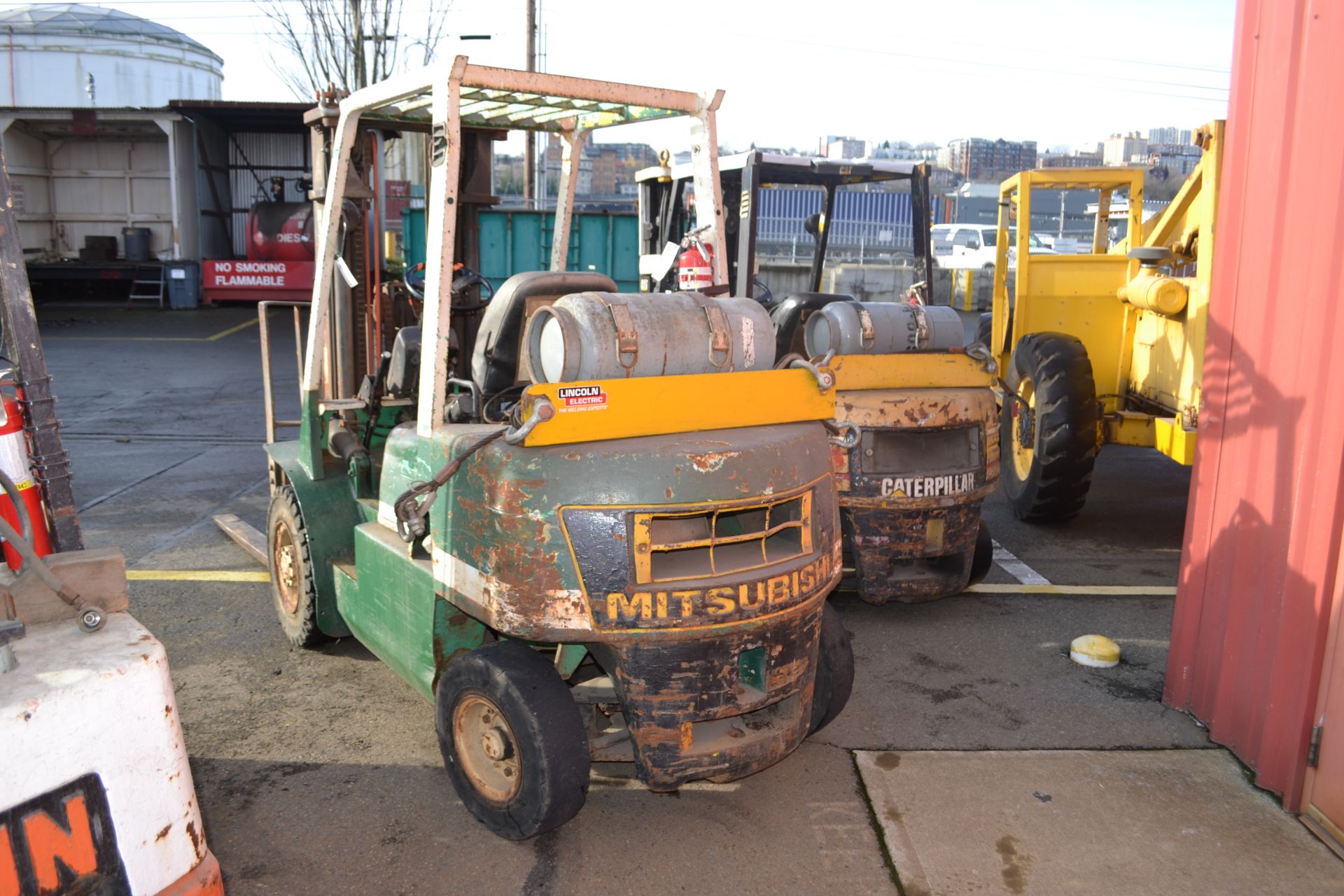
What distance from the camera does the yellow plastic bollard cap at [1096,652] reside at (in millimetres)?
5363

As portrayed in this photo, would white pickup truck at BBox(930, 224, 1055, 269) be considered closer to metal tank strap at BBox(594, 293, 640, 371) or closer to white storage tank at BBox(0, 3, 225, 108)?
white storage tank at BBox(0, 3, 225, 108)

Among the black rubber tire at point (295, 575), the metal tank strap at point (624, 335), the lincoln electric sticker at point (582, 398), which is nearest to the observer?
the lincoln electric sticker at point (582, 398)

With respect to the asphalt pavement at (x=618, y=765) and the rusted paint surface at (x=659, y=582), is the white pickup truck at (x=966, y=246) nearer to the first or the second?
the asphalt pavement at (x=618, y=765)

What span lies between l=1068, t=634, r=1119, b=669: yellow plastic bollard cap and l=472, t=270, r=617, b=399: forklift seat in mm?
3175

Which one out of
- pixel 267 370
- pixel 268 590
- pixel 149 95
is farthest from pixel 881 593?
pixel 149 95

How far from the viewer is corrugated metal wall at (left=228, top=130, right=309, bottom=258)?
25016 mm

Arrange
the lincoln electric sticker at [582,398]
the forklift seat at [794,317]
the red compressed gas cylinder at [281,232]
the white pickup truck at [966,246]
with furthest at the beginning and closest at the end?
the white pickup truck at [966,246], the red compressed gas cylinder at [281,232], the forklift seat at [794,317], the lincoln electric sticker at [582,398]

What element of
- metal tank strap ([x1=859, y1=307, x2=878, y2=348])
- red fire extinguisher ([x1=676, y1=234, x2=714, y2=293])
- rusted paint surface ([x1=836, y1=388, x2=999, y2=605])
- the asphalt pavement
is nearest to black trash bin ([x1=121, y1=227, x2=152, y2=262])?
the asphalt pavement

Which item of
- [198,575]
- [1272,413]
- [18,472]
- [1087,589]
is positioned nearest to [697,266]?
[1272,413]

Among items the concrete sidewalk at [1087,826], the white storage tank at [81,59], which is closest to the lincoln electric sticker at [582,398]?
the concrete sidewalk at [1087,826]

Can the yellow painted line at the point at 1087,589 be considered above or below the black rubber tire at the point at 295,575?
below

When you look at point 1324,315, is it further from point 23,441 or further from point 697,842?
point 23,441

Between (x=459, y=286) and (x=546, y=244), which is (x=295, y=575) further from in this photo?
(x=546, y=244)

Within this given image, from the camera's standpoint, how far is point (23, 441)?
2840 mm
